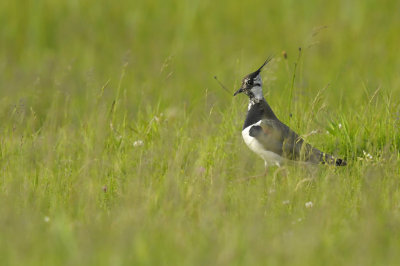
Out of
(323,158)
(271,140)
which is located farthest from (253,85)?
(323,158)

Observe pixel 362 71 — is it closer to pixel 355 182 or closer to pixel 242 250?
pixel 355 182

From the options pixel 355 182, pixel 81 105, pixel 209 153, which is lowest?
pixel 355 182

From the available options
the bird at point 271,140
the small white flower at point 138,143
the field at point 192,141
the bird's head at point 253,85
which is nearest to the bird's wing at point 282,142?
the bird at point 271,140

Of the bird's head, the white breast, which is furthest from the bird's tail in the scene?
the bird's head

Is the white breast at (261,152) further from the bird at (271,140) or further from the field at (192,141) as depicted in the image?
the field at (192,141)

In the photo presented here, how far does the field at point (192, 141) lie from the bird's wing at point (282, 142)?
12 centimetres

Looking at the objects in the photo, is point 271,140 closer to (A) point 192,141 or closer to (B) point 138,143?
(A) point 192,141

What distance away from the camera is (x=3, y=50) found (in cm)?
993

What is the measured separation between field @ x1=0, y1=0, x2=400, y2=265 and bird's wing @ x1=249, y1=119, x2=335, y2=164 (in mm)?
120

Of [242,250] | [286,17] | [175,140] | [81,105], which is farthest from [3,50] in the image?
[242,250]

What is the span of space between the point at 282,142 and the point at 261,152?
198 mm

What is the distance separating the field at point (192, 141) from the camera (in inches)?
160

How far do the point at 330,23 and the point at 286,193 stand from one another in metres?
5.68

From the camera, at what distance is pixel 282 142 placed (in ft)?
19.0
